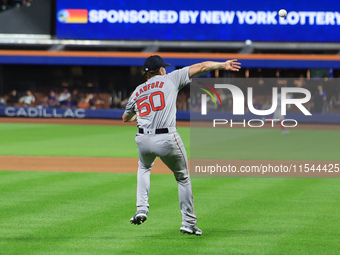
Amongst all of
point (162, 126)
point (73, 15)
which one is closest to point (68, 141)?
point (162, 126)

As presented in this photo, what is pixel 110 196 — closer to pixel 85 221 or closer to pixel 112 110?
pixel 85 221

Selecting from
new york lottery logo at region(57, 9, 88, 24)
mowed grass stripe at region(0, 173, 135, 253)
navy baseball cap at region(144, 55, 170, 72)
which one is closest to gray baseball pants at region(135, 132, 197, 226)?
navy baseball cap at region(144, 55, 170, 72)

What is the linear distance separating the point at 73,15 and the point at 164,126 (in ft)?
112

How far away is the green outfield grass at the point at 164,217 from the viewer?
6.82 m

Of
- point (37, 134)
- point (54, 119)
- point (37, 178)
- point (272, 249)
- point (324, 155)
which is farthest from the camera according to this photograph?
point (54, 119)

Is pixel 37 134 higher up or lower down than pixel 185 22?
lower down

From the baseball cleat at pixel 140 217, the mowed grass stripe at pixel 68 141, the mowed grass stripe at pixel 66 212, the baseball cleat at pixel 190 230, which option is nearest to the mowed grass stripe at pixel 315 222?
the baseball cleat at pixel 190 230

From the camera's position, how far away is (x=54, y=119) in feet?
113

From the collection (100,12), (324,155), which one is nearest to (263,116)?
(324,155)

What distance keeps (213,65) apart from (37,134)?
1945cm

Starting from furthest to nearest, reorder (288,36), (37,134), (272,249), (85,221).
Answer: (288,36) → (37,134) → (85,221) → (272,249)

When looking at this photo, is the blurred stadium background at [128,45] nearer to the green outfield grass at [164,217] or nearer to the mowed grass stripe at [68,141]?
the mowed grass stripe at [68,141]

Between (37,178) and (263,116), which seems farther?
(263,116)

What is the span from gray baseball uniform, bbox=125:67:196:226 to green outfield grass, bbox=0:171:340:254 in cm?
57
